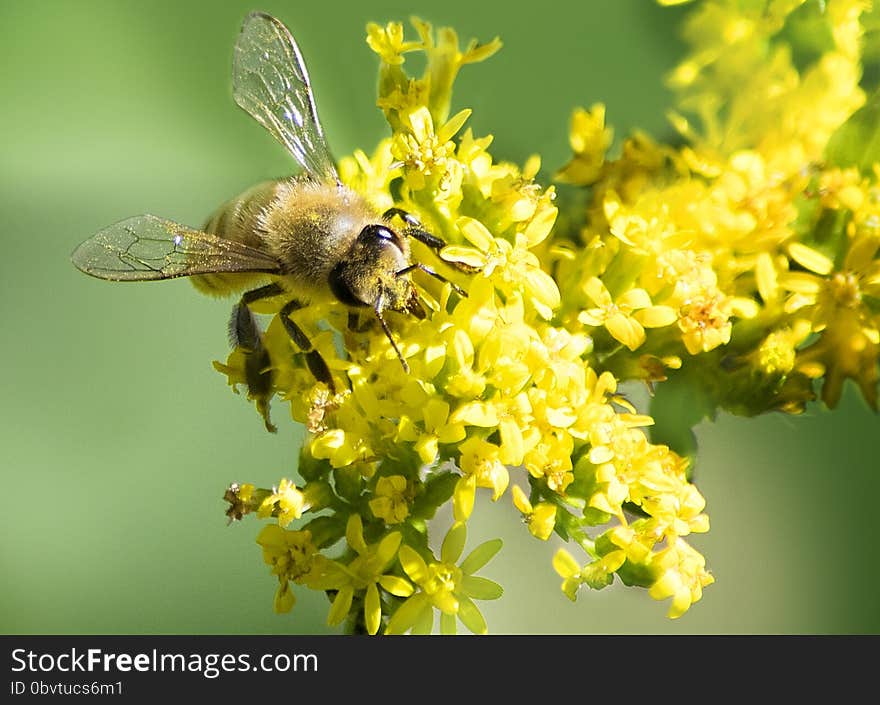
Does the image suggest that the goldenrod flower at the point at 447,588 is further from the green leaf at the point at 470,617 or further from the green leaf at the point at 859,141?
the green leaf at the point at 859,141

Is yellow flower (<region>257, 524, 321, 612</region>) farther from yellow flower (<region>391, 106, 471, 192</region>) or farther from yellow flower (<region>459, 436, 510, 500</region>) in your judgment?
yellow flower (<region>391, 106, 471, 192</region>)

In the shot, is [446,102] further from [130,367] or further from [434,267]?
[130,367]

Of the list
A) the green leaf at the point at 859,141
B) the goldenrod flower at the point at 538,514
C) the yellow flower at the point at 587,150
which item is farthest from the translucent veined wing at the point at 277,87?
the green leaf at the point at 859,141

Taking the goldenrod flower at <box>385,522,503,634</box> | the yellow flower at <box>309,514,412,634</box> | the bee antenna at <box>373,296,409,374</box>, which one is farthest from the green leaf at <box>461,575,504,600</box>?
the bee antenna at <box>373,296,409,374</box>

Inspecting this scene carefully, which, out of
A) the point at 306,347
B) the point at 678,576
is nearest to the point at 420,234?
the point at 306,347

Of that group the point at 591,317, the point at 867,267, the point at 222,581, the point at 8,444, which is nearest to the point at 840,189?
the point at 867,267

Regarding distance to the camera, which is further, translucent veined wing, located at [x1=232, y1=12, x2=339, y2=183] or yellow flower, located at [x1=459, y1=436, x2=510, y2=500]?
translucent veined wing, located at [x1=232, y1=12, x2=339, y2=183]
